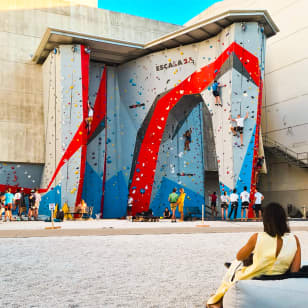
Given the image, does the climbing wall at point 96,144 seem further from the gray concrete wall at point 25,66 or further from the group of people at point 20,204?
the group of people at point 20,204

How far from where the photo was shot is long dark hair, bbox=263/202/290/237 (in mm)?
3703

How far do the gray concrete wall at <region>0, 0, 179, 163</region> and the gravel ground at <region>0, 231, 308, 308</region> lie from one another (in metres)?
19.2

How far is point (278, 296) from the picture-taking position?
3.46 metres

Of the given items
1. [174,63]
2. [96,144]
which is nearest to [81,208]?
[96,144]

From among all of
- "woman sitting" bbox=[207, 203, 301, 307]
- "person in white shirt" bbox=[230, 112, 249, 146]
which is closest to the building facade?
"person in white shirt" bbox=[230, 112, 249, 146]

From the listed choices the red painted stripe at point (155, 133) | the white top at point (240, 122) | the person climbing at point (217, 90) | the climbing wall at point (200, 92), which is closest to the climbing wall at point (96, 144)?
the climbing wall at point (200, 92)

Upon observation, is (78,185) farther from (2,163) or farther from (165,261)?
(165,261)

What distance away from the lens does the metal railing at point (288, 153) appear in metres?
27.7

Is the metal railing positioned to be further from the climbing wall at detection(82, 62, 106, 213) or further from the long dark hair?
the long dark hair

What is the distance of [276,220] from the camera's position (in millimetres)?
3719

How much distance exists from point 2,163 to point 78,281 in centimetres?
2374

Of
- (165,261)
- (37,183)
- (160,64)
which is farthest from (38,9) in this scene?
(165,261)

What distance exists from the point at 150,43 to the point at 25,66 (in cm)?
868

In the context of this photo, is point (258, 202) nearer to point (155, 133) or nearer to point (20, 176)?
point (155, 133)
